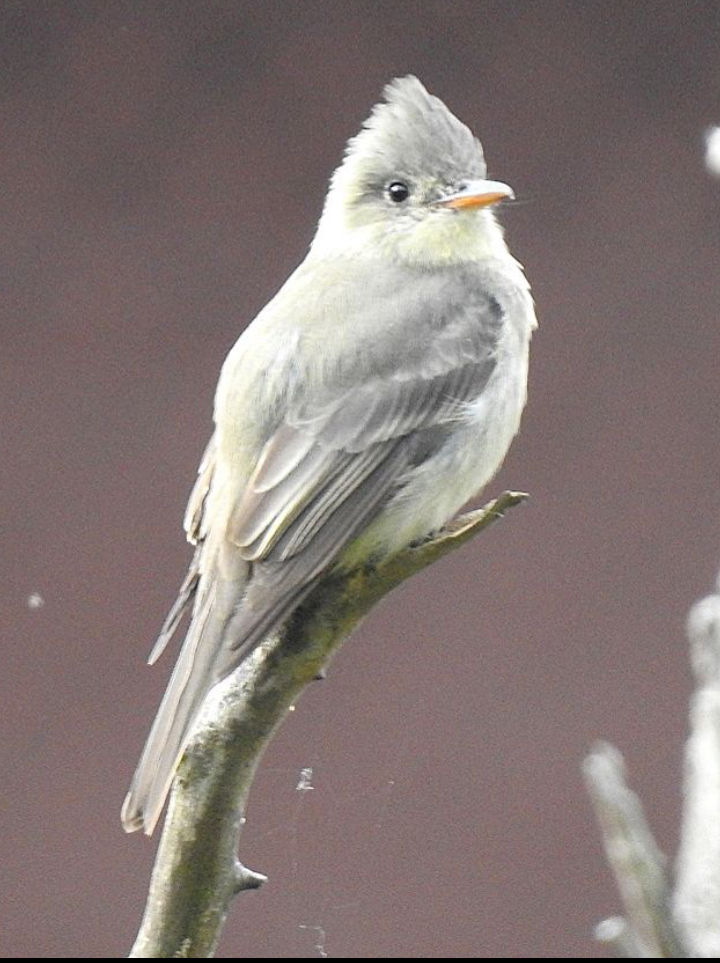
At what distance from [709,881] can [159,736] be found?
1.34 m

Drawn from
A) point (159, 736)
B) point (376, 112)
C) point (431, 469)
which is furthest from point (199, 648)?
point (376, 112)

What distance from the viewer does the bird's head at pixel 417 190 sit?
10.7 ft

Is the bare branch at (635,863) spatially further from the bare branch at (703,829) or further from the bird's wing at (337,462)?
the bird's wing at (337,462)

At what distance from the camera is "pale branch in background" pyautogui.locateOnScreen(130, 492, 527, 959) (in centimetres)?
209

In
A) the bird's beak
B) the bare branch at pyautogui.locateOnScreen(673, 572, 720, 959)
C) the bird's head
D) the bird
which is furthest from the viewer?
the bird's head

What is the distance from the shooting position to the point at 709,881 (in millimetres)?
1179

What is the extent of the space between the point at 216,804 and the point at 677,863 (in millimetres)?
971

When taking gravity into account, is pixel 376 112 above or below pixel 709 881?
above

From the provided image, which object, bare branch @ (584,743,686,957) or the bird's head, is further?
the bird's head

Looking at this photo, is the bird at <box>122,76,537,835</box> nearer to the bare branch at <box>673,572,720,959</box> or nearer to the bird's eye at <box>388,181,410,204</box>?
the bird's eye at <box>388,181,410,204</box>

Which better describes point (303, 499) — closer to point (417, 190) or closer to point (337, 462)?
point (337, 462)

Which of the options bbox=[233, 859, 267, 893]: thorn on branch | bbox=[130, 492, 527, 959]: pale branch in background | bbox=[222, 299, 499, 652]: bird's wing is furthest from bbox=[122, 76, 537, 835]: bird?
bbox=[233, 859, 267, 893]: thorn on branch

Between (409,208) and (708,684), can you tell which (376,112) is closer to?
(409,208)

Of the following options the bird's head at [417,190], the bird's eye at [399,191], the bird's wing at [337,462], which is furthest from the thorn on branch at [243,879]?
the bird's eye at [399,191]
